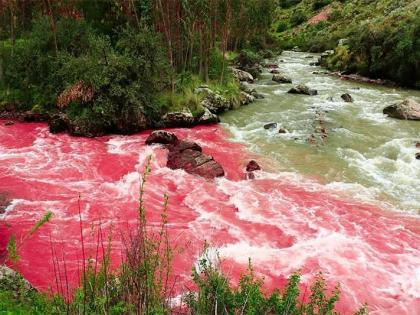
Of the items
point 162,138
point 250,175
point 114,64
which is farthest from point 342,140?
point 114,64

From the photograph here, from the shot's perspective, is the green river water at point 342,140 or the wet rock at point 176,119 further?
the wet rock at point 176,119

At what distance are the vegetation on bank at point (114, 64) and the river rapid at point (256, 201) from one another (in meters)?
1.65

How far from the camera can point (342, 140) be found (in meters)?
21.2

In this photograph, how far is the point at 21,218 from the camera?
12.6 metres

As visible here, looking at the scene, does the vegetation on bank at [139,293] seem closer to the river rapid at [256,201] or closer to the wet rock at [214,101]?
the river rapid at [256,201]

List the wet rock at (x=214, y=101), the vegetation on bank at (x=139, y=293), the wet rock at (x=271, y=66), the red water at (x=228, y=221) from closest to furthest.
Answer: the vegetation on bank at (x=139, y=293) → the red water at (x=228, y=221) → the wet rock at (x=214, y=101) → the wet rock at (x=271, y=66)

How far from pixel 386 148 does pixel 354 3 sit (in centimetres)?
5992

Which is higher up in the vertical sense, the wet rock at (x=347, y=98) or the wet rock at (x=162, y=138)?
the wet rock at (x=162, y=138)

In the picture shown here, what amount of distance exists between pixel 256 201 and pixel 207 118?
10.3 m

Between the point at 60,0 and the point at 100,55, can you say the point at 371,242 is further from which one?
the point at 60,0

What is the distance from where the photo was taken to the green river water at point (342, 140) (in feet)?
52.4

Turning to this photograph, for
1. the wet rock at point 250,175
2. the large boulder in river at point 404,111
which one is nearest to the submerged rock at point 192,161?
the wet rock at point 250,175

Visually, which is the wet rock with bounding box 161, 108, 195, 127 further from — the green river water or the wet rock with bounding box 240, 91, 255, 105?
the wet rock with bounding box 240, 91, 255, 105

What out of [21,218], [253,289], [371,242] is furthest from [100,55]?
[253,289]
